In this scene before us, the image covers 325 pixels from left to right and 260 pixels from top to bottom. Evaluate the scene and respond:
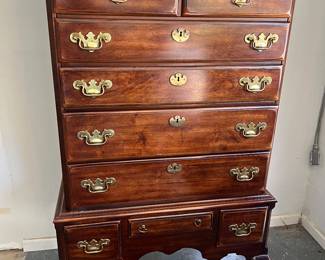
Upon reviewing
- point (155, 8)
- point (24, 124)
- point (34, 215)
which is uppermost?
point (155, 8)

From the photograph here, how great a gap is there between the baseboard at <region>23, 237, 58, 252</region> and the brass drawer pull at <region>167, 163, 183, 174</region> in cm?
90

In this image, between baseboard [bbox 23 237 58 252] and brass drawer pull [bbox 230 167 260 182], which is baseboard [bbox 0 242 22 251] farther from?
brass drawer pull [bbox 230 167 260 182]

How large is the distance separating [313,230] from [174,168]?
1164 mm

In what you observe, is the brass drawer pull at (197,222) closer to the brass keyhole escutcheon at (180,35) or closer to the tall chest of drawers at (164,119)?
the tall chest of drawers at (164,119)

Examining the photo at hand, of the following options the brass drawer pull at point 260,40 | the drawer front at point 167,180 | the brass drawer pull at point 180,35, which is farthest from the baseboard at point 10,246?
the brass drawer pull at point 260,40

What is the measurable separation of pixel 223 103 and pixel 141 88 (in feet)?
1.04

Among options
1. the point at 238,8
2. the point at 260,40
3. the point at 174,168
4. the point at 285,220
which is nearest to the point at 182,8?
the point at 238,8

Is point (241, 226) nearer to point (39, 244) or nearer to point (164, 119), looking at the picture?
point (164, 119)

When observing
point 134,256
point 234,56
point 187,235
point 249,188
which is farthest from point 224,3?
point 134,256

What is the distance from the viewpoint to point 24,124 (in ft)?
5.47

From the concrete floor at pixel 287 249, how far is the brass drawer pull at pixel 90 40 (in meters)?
1.21

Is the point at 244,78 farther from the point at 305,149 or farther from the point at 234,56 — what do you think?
the point at 305,149

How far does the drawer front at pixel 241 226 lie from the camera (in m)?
1.49

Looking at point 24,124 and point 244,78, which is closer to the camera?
point 244,78
